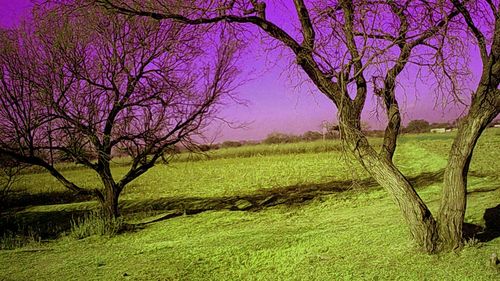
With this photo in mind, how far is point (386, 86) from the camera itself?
18.0 feet

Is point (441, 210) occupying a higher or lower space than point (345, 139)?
lower

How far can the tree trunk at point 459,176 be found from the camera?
496 cm

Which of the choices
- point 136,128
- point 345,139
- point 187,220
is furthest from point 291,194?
point 345,139

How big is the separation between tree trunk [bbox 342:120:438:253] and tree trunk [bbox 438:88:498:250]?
172 mm

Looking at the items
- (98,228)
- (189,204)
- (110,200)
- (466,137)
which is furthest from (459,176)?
(189,204)

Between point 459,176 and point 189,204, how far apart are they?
36.0 ft

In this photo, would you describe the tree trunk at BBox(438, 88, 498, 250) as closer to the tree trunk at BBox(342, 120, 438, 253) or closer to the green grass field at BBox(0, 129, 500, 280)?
the tree trunk at BBox(342, 120, 438, 253)

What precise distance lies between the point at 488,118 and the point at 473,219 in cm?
246

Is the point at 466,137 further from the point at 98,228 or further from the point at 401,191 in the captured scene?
the point at 98,228

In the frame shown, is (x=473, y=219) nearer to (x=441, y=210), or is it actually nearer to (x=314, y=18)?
(x=441, y=210)

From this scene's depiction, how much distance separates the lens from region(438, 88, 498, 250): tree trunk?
16.3 feet

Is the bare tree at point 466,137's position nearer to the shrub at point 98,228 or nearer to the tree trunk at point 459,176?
the tree trunk at point 459,176

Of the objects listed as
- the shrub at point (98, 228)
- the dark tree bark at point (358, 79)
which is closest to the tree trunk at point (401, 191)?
the dark tree bark at point (358, 79)

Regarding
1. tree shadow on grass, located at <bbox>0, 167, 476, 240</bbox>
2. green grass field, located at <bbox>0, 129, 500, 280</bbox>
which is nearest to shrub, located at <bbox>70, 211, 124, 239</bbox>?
green grass field, located at <bbox>0, 129, 500, 280</bbox>
